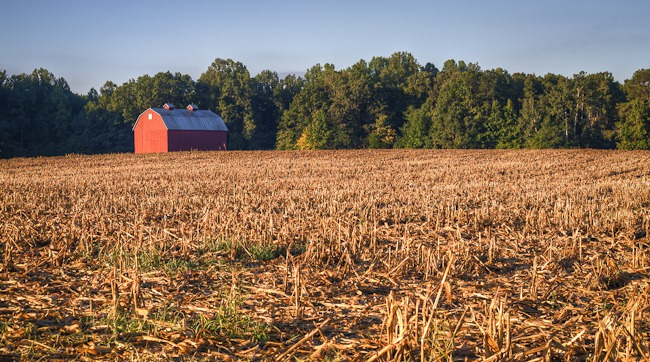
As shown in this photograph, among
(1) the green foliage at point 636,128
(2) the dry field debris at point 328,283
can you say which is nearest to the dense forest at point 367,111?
(1) the green foliage at point 636,128

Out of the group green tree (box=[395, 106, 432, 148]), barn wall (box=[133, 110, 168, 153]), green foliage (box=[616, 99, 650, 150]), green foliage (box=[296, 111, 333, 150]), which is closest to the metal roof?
barn wall (box=[133, 110, 168, 153])

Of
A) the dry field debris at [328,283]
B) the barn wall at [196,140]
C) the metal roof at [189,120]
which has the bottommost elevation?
the dry field debris at [328,283]

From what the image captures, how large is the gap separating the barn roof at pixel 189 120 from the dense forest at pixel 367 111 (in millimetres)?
12867

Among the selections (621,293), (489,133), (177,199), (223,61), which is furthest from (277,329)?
(223,61)

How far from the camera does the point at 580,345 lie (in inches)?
221

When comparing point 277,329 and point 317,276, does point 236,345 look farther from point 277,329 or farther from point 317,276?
point 317,276

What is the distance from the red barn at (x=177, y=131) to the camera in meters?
66.3

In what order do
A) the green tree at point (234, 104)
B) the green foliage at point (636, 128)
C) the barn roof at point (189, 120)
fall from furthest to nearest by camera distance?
the green tree at point (234, 104) < the barn roof at point (189, 120) < the green foliage at point (636, 128)

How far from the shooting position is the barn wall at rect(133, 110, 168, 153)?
2610 inches

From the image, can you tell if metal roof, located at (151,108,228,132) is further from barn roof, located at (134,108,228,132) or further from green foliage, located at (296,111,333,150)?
green foliage, located at (296,111,333,150)

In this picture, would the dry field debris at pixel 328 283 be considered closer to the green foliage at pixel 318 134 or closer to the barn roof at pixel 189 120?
the barn roof at pixel 189 120

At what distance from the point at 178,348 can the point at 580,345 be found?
3968 mm

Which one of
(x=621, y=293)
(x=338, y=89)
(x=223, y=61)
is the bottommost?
(x=621, y=293)

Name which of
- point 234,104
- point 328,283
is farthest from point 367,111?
point 328,283
